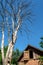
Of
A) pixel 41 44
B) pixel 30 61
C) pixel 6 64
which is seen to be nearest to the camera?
pixel 6 64

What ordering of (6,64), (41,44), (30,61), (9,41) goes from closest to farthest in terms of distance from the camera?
(6,64), (9,41), (41,44), (30,61)

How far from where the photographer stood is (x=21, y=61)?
43000 millimetres

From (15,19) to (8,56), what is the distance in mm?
4051

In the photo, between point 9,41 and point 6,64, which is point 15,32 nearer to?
point 9,41

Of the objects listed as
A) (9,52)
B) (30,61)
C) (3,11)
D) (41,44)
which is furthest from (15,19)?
(30,61)

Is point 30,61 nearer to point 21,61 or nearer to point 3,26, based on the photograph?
point 21,61

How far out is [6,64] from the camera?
20078mm

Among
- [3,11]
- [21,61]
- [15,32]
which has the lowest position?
[21,61]

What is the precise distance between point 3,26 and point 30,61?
64.2 ft

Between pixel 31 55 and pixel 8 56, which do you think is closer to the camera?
pixel 8 56

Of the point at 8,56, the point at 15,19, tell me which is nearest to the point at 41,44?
the point at 15,19

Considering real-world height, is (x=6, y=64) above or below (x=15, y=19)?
below

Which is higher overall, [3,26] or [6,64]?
[3,26]

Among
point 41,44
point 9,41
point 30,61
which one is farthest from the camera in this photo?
point 30,61
